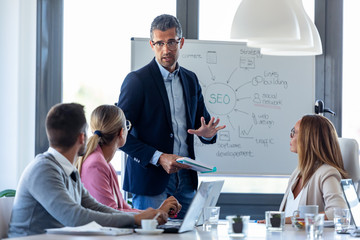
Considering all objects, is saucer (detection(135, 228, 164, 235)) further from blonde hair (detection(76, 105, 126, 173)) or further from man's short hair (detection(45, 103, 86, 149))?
blonde hair (detection(76, 105, 126, 173))

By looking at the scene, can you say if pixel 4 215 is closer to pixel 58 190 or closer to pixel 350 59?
pixel 58 190

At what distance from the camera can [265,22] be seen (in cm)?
279

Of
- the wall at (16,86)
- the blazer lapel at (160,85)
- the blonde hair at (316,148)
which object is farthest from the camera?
the wall at (16,86)

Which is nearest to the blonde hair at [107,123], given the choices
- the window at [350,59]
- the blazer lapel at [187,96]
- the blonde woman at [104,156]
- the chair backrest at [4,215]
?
the blonde woman at [104,156]

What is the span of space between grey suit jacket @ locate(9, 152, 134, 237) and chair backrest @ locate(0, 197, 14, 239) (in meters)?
0.04

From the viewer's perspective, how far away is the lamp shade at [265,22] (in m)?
2.78

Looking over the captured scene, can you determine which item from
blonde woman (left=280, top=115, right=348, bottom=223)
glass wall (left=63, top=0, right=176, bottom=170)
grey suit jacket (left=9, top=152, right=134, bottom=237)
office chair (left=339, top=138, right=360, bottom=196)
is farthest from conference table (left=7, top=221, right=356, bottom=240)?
glass wall (left=63, top=0, right=176, bottom=170)

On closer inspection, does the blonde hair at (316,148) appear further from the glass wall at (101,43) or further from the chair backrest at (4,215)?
the glass wall at (101,43)

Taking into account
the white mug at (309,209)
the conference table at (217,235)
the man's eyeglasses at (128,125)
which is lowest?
the conference table at (217,235)

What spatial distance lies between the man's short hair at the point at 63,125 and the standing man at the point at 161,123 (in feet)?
2.78

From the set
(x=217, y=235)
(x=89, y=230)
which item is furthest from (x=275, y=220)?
(x=89, y=230)

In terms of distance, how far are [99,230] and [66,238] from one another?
15 cm

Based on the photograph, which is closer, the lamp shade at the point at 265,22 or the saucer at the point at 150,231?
the saucer at the point at 150,231

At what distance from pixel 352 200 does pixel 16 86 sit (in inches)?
131
